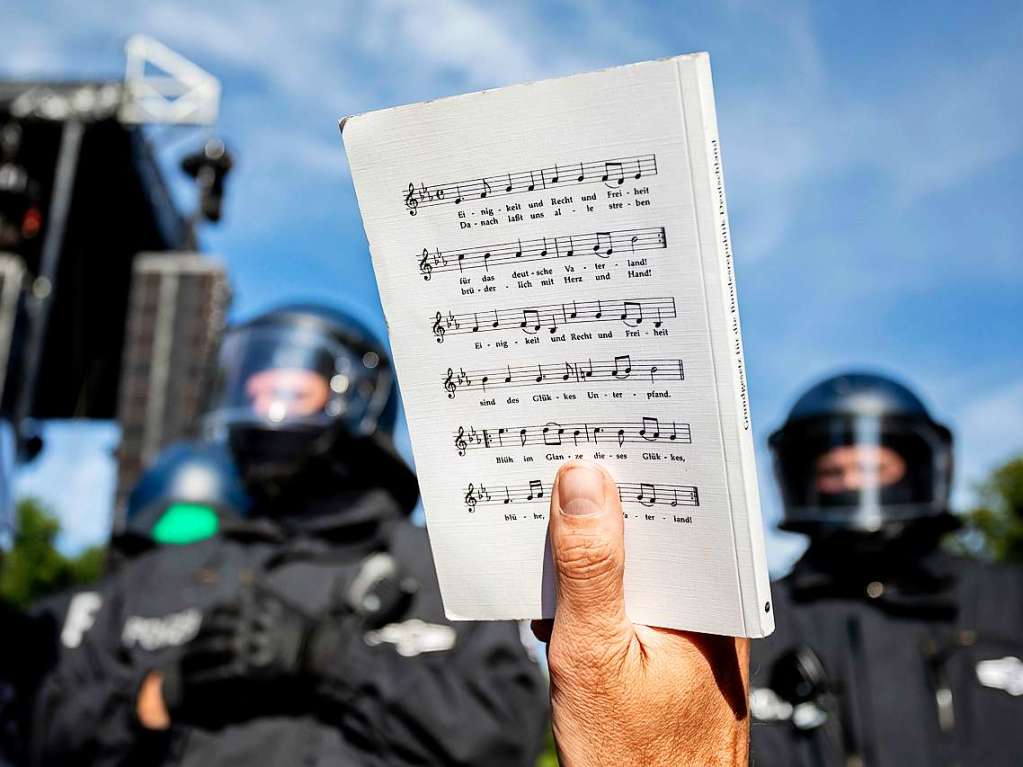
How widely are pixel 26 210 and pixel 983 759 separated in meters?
9.50

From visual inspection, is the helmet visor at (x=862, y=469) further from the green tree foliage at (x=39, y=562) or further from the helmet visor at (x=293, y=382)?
the green tree foliage at (x=39, y=562)

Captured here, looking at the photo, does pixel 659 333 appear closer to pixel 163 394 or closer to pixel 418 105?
pixel 418 105

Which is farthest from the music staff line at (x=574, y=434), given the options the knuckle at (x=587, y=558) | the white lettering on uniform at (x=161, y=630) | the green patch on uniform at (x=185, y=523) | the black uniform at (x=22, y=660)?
the green patch on uniform at (x=185, y=523)

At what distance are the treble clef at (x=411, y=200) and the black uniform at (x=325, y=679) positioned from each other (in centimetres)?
148

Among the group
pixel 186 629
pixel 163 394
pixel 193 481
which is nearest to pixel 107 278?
pixel 163 394

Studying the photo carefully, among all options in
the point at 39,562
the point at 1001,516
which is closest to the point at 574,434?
the point at 1001,516

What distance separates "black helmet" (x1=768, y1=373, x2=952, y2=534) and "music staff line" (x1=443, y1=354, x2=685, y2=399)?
275cm

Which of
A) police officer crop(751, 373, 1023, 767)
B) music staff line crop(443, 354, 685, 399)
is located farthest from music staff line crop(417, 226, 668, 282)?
police officer crop(751, 373, 1023, 767)

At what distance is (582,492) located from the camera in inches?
38.9

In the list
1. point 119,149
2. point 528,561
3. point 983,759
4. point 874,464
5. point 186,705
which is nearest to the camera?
point 528,561

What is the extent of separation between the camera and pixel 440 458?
3.55 feet

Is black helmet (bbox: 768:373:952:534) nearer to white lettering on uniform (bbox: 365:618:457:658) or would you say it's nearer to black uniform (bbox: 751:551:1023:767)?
black uniform (bbox: 751:551:1023:767)

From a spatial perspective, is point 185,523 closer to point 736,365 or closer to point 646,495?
point 646,495

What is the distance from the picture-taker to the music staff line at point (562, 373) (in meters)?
0.96
